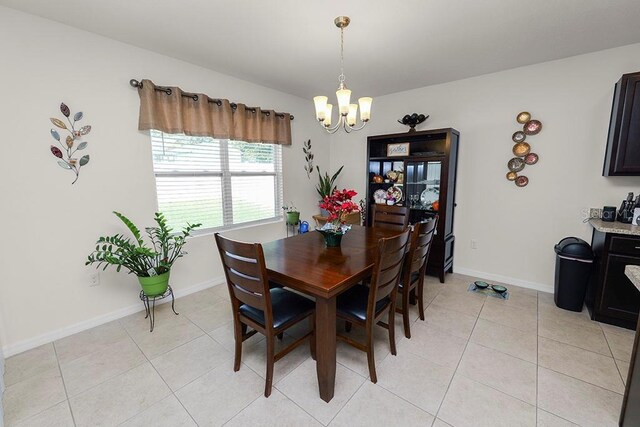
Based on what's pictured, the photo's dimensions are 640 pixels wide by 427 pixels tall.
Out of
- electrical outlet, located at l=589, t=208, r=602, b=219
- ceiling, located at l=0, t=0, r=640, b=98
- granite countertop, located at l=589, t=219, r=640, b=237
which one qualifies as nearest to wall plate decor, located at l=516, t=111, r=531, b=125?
ceiling, located at l=0, t=0, r=640, b=98

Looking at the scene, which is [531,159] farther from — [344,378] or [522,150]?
[344,378]

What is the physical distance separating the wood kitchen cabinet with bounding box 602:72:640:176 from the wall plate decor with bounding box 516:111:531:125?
628mm

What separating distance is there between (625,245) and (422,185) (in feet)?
6.16

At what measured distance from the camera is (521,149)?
9.64 ft

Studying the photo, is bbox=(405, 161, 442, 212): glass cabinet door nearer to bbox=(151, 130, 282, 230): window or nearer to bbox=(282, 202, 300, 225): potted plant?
bbox=(282, 202, 300, 225): potted plant

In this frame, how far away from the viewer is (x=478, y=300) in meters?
2.77

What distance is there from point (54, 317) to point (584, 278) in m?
4.57

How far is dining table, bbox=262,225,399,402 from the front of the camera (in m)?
1.47

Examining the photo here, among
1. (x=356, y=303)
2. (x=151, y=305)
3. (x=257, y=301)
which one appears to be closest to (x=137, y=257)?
(x=151, y=305)

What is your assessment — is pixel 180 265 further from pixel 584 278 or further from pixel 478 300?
pixel 584 278

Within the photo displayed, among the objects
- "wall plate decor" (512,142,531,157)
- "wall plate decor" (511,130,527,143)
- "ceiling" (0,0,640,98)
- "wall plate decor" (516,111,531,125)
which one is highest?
"ceiling" (0,0,640,98)

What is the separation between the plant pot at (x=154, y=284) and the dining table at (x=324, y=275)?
101 centimetres

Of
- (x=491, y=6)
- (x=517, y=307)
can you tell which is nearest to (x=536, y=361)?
(x=517, y=307)

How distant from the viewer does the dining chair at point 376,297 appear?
59.7 inches
